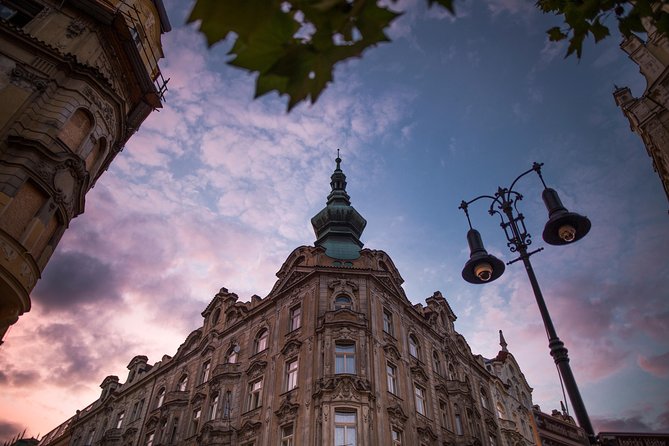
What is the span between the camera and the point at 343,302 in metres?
24.1

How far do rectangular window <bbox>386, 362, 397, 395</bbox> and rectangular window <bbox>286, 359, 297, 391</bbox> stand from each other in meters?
4.89

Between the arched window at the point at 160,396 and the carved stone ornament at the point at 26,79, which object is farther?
the arched window at the point at 160,396

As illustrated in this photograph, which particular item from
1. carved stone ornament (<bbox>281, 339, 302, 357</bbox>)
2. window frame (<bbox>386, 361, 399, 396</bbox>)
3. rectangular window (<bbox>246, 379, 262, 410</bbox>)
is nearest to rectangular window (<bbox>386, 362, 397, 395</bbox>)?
window frame (<bbox>386, 361, 399, 396</bbox>)

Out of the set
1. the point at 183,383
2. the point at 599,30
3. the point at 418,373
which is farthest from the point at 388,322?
the point at 599,30

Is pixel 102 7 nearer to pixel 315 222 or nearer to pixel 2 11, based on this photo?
pixel 2 11

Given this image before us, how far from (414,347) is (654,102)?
57.2 ft

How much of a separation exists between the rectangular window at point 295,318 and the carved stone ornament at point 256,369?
2527 mm

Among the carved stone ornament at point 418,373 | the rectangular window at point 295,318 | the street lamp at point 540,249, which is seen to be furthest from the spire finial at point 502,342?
the street lamp at point 540,249

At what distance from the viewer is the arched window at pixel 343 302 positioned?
23828 mm

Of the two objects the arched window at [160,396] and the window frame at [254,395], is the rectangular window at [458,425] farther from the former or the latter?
the arched window at [160,396]

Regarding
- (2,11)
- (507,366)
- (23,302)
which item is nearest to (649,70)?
(23,302)

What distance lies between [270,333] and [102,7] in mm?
18179

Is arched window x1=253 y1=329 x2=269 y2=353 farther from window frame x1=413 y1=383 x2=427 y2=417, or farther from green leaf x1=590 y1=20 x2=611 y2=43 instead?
green leaf x1=590 y1=20 x2=611 y2=43

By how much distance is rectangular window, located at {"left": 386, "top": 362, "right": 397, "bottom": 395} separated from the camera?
22080 mm
